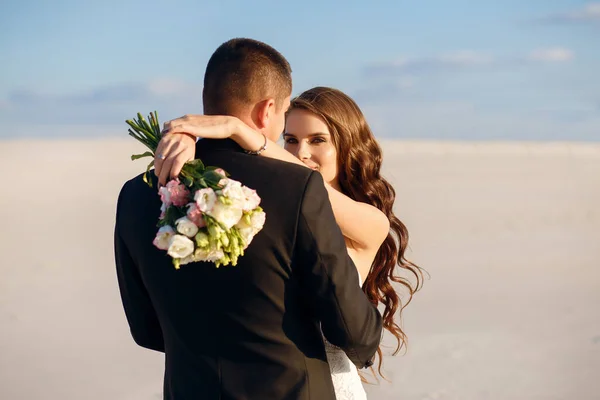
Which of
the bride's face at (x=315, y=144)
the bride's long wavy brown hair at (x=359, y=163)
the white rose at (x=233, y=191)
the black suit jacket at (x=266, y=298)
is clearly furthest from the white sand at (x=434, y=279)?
the white rose at (x=233, y=191)

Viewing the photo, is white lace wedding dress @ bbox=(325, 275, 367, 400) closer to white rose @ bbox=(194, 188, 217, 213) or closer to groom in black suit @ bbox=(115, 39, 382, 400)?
groom in black suit @ bbox=(115, 39, 382, 400)

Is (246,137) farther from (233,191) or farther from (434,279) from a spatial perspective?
(434,279)

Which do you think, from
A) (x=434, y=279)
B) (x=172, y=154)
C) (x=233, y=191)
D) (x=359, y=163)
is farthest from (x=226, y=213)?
(x=434, y=279)

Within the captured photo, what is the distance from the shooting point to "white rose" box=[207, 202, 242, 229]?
300cm

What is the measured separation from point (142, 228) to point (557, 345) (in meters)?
9.12

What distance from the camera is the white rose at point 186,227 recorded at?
3036 mm

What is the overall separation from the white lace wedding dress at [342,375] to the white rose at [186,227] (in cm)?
111

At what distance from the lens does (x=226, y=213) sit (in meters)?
3.00

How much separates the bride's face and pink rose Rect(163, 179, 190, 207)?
1959mm


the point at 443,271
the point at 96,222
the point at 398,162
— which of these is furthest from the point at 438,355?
the point at 398,162

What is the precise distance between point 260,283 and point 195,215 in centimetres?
34

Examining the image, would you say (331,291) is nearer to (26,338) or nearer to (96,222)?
(26,338)

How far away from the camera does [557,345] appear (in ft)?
37.8

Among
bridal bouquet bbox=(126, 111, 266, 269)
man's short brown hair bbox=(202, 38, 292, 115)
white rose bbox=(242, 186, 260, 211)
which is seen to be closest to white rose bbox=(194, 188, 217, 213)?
bridal bouquet bbox=(126, 111, 266, 269)
